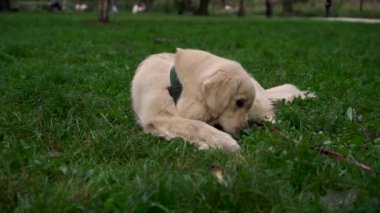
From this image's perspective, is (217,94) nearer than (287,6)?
Yes

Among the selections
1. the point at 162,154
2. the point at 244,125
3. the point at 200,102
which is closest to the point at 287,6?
the point at 244,125

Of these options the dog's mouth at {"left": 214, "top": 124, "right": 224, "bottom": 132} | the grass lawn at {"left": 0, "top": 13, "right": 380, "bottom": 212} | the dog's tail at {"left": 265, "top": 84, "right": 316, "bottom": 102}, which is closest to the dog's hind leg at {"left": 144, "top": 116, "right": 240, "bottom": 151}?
the grass lawn at {"left": 0, "top": 13, "right": 380, "bottom": 212}

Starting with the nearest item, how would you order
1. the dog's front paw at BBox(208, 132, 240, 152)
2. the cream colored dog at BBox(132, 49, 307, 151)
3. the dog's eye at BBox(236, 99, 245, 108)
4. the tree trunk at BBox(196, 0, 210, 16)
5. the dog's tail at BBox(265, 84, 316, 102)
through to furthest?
the dog's front paw at BBox(208, 132, 240, 152), the cream colored dog at BBox(132, 49, 307, 151), the dog's eye at BBox(236, 99, 245, 108), the dog's tail at BBox(265, 84, 316, 102), the tree trunk at BBox(196, 0, 210, 16)

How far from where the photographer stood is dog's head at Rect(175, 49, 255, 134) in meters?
4.37

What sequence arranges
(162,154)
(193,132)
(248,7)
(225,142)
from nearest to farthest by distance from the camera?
(162,154) → (225,142) → (193,132) → (248,7)

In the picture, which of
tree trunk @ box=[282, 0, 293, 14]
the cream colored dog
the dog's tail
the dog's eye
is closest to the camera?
the cream colored dog

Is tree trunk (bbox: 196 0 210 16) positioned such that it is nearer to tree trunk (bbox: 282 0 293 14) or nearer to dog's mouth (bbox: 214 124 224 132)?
tree trunk (bbox: 282 0 293 14)

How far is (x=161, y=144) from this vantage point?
4250 mm

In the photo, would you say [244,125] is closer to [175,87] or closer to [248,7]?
[175,87]

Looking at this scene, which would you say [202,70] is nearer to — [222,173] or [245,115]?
[245,115]

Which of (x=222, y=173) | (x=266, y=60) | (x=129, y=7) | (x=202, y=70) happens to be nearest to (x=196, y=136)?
(x=202, y=70)

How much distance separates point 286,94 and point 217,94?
73.5 inches

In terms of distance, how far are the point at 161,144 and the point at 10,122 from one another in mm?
1343

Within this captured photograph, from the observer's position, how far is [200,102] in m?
4.45
